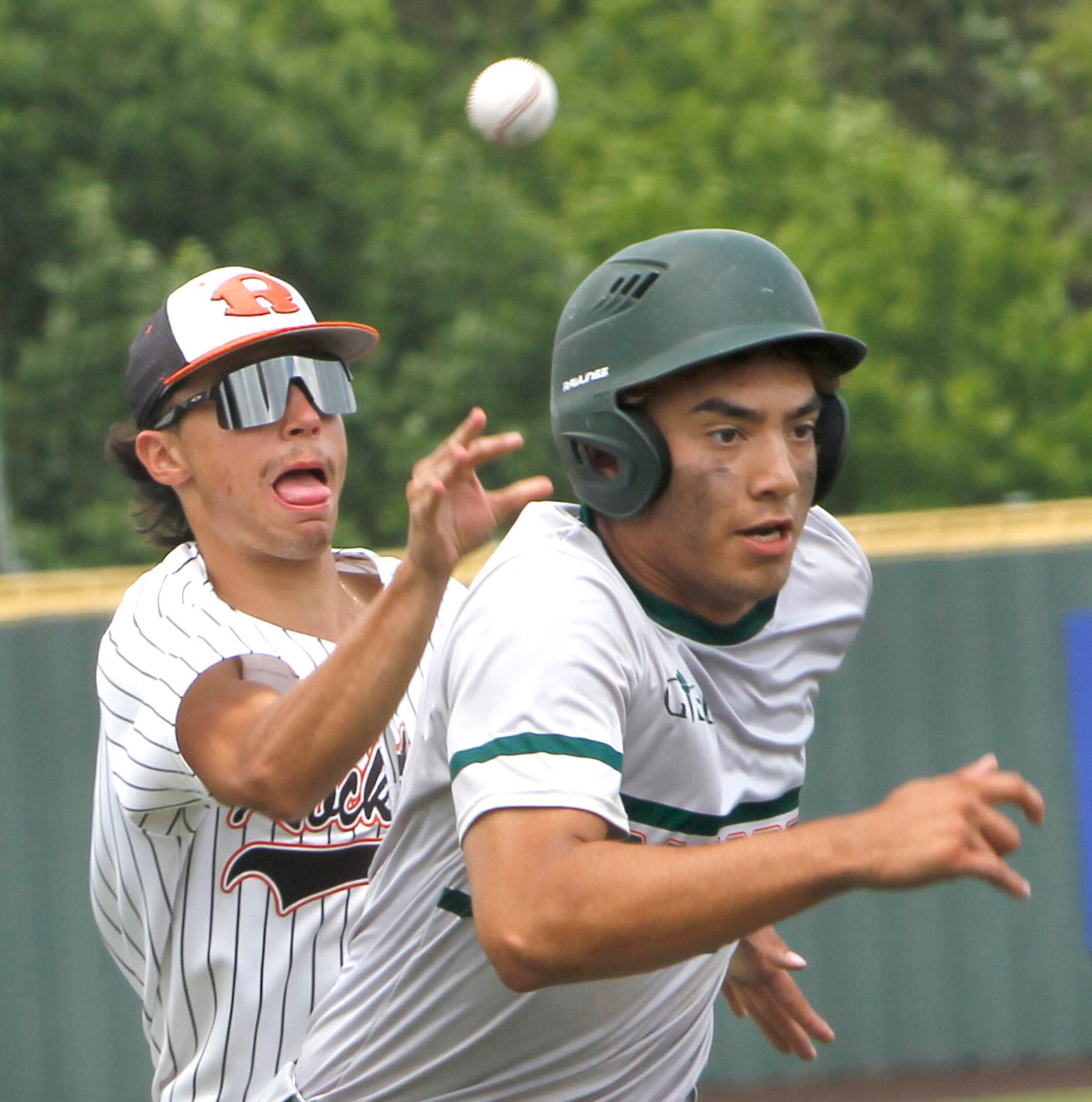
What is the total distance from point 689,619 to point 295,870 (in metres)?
1.10

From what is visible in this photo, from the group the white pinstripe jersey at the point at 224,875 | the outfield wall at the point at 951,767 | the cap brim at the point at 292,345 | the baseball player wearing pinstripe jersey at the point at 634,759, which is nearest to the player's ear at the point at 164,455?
the cap brim at the point at 292,345

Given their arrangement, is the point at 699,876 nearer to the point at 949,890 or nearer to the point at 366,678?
the point at 366,678

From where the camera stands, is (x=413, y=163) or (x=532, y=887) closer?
(x=532, y=887)

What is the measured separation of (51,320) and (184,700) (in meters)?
14.0

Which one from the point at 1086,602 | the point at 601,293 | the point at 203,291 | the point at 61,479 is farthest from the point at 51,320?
the point at 601,293

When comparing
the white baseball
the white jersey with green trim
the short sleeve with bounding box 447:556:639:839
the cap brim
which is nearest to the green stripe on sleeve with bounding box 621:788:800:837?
the white jersey with green trim

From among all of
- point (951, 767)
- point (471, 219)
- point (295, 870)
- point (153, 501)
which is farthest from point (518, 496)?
point (471, 219)

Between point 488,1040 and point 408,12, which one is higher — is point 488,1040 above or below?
below

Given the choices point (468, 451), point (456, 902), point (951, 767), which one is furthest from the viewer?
point (951, 767)

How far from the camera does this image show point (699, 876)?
2.22 m

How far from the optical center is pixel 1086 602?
771 centimetres

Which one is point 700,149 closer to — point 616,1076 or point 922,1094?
point 922,1094

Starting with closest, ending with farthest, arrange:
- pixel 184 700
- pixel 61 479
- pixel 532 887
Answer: pixel 532 887, pixel 184 700, pixel 61 479

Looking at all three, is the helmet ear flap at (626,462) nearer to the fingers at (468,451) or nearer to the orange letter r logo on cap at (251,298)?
the fingers at (468,451)
